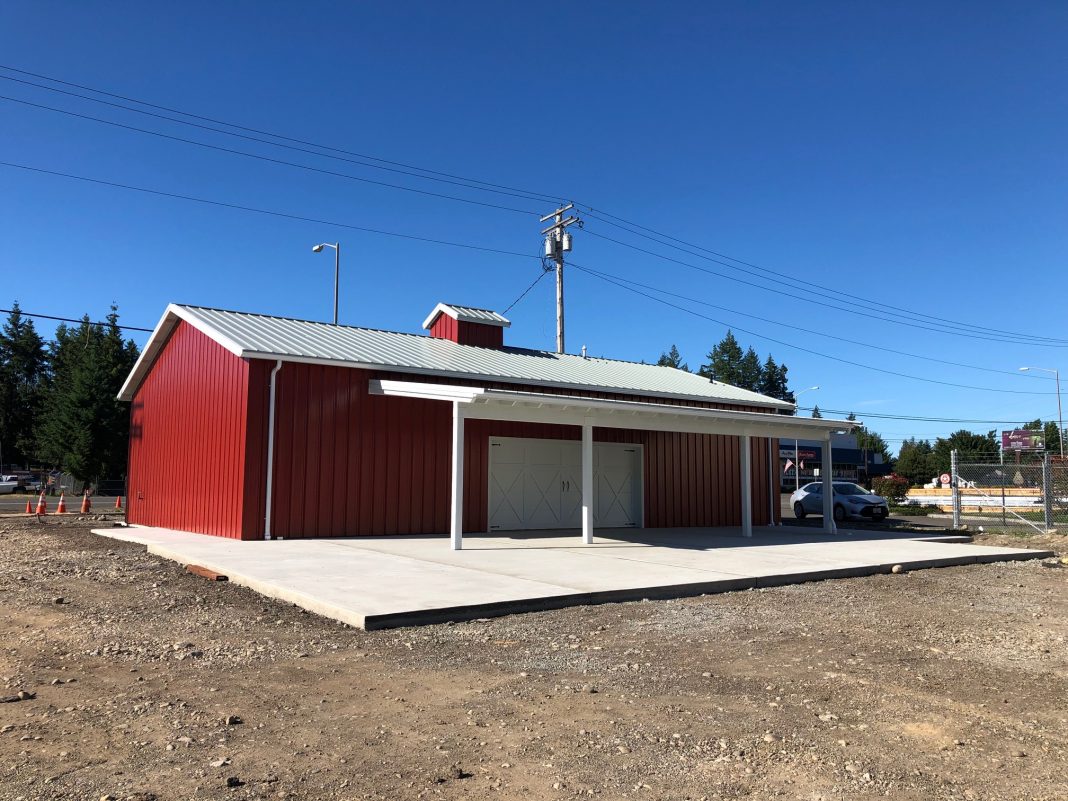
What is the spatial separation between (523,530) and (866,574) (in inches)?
313

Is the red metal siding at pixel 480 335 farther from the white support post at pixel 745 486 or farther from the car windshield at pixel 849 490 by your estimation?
the car windshield at pixel 849 490

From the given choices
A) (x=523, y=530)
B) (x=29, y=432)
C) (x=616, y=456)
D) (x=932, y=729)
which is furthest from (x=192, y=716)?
(x=29, y=432)

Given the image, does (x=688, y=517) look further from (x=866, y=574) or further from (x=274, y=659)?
(x=274, y=659)

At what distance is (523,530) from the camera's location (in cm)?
1750

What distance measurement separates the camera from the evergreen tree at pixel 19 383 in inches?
2522

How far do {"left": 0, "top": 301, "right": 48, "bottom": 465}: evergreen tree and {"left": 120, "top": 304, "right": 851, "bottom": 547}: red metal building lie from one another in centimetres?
5360

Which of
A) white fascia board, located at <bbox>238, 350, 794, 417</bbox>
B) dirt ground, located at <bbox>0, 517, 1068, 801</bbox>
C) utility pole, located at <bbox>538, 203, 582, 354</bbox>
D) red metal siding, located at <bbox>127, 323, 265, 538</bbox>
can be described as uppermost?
utility pole, located at <bbox>538, 203, 582, 354</bbox>

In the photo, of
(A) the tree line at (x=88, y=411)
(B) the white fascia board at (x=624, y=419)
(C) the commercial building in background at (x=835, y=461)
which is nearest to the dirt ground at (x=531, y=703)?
(B) the white fascia board at (x=624, y=419)

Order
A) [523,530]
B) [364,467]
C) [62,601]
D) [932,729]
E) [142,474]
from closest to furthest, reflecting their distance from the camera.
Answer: [932,729], [62,601], [364,467], [523,530], [142,474]

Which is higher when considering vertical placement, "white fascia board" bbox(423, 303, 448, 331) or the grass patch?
"white fascia board" bbox(423, 303, 448, 331)

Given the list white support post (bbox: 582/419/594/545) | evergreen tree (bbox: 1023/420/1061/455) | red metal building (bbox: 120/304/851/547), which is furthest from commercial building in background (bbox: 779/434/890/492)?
white support post (bbox: 582/419/594/545)

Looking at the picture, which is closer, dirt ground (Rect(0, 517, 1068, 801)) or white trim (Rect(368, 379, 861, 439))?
dirt ground (Rect(0, 517, 1068, 801))

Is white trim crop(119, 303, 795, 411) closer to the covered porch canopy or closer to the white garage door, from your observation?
the covered porch canopy

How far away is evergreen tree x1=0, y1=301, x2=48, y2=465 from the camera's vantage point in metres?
64.1
